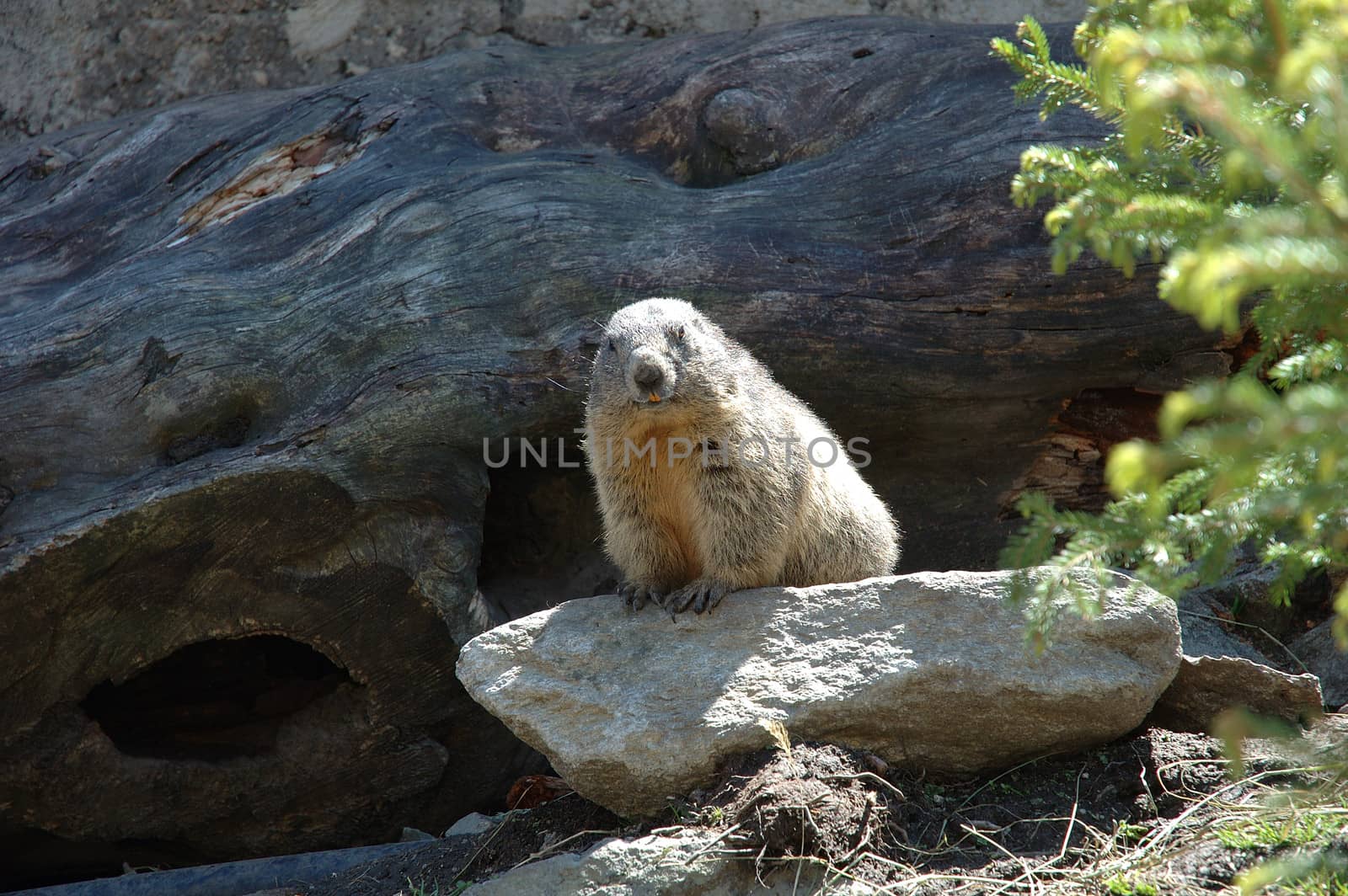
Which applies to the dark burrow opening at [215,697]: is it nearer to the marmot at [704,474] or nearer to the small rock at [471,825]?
the small rock at [471,825]

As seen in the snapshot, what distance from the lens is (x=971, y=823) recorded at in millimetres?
4305

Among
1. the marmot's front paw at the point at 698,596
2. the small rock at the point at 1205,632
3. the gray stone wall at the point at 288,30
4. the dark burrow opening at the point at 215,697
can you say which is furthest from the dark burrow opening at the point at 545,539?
the gray stone wall at the point at 288,30

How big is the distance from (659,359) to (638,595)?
116cm

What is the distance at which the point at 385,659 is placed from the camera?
6.23 metres

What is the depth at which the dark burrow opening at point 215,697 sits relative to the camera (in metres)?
6.46

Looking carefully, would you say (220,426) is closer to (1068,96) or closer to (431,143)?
(431,143)

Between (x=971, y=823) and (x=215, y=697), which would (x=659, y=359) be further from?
(x=215, y=697)

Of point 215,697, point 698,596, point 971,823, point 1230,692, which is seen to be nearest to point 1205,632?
point 1230,692

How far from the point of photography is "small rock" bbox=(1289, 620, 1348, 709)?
5.44m

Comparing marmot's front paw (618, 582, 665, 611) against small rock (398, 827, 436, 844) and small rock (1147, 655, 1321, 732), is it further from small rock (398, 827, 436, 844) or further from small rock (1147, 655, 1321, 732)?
small rock (1147, 655, 1321, 732)

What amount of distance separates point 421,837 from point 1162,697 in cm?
396

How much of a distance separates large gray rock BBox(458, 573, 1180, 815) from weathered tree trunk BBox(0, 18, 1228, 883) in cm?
169

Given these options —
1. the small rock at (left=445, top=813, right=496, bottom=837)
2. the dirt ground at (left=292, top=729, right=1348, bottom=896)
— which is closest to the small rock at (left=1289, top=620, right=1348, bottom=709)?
the dirt ground at (left=292, top=729, right=1348, bottom=896)

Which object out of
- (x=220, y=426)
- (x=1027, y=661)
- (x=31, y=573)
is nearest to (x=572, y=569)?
(x=220, y=426)
